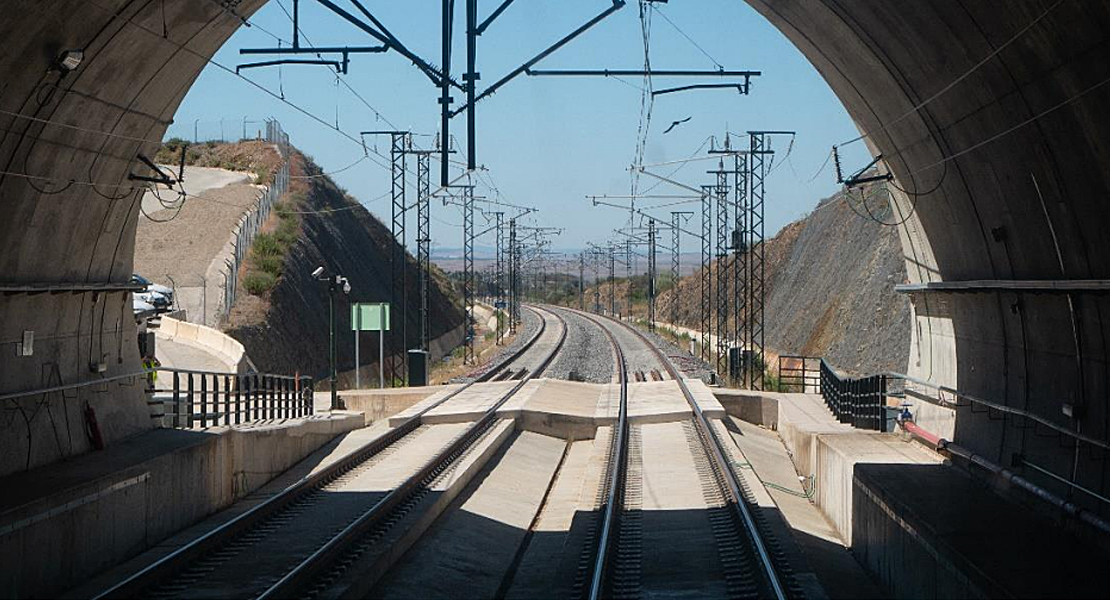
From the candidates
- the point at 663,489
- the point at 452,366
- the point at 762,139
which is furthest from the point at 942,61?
the point at 452,366

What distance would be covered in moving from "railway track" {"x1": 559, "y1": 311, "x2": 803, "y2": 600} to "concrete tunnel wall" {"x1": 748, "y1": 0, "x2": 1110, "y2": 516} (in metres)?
2.97

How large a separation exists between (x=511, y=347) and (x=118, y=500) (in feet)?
154

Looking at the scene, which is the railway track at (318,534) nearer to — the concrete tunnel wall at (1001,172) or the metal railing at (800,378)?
the concrete tunnel wall at (1001,172)

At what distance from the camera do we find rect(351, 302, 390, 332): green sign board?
3572 centimetres

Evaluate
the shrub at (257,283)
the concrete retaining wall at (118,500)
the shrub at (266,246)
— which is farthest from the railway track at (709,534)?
the shrub at (266,246)

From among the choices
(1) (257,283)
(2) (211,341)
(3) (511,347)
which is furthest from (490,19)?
(3) (511,347)

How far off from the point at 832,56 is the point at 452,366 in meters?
36.4

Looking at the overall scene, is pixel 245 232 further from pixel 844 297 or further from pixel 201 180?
pixel 844 297

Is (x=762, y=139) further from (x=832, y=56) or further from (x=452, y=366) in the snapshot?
(x=832, y=56)

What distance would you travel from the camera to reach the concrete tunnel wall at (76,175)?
12.6 meters

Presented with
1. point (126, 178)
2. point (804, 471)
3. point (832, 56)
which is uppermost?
point (832, 56)

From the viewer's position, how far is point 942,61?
44.2 feet

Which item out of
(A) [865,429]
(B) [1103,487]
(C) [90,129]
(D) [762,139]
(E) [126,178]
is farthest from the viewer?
(D) [762,139]

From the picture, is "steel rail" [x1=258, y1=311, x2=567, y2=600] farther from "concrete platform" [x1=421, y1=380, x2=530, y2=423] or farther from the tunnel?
the tunnel
